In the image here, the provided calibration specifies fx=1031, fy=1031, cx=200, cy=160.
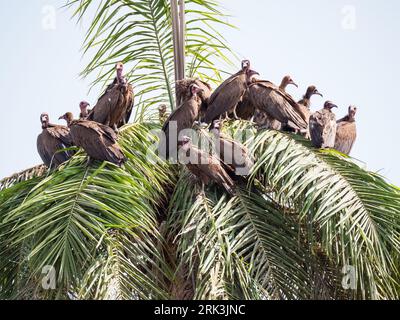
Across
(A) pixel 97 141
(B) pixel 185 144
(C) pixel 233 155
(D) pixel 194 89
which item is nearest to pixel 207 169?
(C) pixel 233 155

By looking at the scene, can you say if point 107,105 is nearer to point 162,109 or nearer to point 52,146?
point 52,146

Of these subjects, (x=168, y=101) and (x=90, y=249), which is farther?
(x=168, y=101)

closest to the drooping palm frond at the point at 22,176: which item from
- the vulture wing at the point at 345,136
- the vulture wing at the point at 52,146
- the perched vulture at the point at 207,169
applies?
the vulture wing at the point at 52,146

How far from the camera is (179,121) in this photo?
39.0 feet

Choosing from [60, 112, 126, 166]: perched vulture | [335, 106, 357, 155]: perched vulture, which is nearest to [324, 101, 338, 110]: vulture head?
[335, 106, 357, 155]: perched vulture

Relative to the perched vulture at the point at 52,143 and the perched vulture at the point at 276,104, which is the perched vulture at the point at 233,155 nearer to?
the perched vulture at the point at 276,104

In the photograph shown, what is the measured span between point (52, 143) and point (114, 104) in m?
0.94

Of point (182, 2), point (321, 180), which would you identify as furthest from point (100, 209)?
point (182, 2)

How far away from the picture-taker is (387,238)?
984 centimetres

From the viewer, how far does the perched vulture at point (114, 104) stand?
40.7 feet

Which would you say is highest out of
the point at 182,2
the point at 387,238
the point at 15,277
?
the point at 182,2

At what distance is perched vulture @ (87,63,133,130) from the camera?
12.4m
